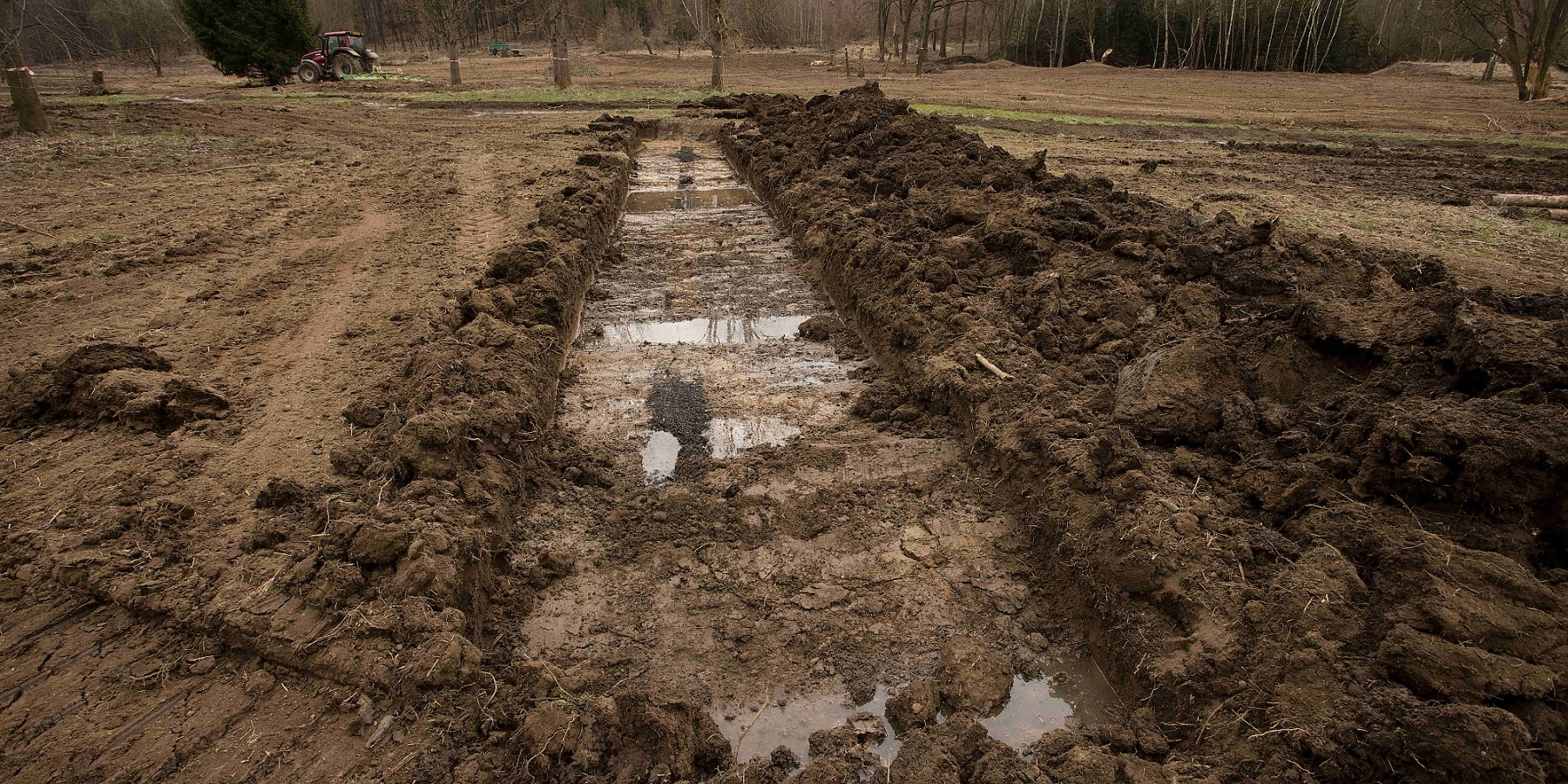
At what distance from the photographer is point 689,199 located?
12.2 metres

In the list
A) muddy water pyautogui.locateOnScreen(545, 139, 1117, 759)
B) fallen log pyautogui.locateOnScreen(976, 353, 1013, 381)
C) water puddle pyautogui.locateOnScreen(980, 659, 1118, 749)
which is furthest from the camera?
fallen log pyautogui.locateOnScreen(976, 353, 1013, 381)

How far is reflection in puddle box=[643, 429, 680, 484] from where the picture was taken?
16.8 feet

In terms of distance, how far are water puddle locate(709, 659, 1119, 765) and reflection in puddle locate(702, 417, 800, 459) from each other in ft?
7.18

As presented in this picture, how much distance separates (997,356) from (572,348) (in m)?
3.82

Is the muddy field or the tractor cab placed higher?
the tractor cab

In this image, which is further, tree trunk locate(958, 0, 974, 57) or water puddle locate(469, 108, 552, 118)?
tree trunk locate(958, 0, 974, 57)

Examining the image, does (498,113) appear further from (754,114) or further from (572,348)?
(572,348)

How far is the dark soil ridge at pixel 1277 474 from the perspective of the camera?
2.69 meters

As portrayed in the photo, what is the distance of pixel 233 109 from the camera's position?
61.6ft

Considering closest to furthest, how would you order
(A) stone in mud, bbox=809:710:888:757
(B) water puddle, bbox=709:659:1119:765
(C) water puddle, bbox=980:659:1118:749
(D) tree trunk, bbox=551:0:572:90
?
1. (A) stone in mud, bbox=809:710:888:757
2. (B) water puddle, bbox=709:659:1119:765
3. (C) water puddle, bbox=980:659:1118:749
4. (D) tree trunk, bbox=551:0:572:90

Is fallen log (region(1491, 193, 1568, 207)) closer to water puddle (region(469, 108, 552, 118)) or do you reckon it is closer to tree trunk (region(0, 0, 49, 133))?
water puddle (region(469, 108, 552, 118))

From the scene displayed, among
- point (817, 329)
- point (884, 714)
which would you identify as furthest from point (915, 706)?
point (817, 329)

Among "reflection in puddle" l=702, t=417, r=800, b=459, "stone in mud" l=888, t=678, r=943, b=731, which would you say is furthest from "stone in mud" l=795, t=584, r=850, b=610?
"reflection in puddle" l=702, t=417, r=800, b=459

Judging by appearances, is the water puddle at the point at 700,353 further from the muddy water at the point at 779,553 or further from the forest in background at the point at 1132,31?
the forest in background at the point at 1132,31
